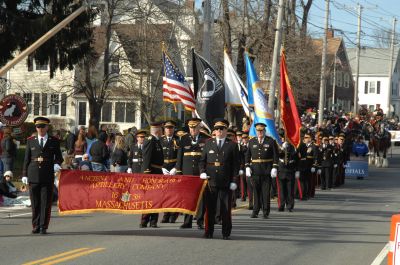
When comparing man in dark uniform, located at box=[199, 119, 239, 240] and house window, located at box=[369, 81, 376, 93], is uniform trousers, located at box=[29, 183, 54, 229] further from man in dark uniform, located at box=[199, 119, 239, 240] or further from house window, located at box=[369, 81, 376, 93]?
house window, located at box=[369, 81, 376, 93]

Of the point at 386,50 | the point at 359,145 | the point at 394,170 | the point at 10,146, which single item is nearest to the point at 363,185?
the point at 359,145

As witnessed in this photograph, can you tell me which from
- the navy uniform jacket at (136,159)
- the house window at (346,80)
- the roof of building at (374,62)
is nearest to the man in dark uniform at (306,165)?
the navy uniform jacket at (136,159)

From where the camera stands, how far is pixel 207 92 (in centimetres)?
2250

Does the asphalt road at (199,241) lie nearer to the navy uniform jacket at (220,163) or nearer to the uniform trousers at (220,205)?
the uniform trousers at (220,205)

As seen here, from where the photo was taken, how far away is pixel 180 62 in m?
47.9

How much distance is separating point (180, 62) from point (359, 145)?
1218cm

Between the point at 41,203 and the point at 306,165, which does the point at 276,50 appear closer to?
the point at 306,165

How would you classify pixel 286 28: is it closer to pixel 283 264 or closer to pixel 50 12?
pixel 50 12

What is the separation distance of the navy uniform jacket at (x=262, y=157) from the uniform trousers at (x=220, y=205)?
381 cm

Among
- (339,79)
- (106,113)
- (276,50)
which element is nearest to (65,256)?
(276,50)

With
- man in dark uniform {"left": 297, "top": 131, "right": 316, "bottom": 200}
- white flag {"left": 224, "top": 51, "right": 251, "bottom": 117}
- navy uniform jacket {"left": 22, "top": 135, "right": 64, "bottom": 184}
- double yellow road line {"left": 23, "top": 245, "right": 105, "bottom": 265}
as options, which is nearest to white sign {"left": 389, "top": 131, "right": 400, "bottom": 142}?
man in dark uniform {"left": 297, "top": 131, "right": 316, "bottom": 200}

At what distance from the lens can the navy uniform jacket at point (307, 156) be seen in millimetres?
22219

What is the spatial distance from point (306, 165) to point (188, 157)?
8305 mm

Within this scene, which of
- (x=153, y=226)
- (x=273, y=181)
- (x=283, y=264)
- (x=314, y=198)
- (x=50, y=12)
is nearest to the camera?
(x=283, y=264)
